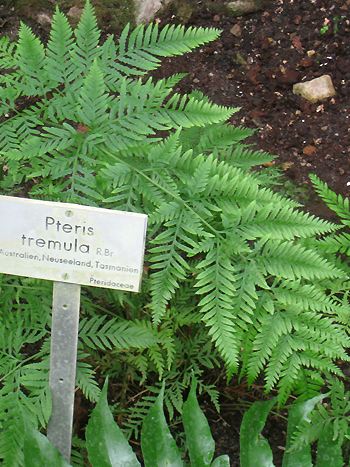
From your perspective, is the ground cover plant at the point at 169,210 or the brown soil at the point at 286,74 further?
the brown soil at the point at 286,74

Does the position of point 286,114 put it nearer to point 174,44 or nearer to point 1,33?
point 174,44

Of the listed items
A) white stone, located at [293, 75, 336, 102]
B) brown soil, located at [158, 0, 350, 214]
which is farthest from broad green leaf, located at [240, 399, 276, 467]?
white stone, located at [293, 75, 336, 102]

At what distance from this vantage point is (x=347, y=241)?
7.57 feet

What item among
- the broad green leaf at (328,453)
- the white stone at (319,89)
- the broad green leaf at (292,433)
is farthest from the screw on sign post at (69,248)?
the white stone at (319,89)

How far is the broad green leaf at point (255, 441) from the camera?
5.58 feet

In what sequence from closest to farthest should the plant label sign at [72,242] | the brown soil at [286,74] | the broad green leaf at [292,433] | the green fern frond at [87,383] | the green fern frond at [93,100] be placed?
the plant label sign at [72,242], the broad green leaf at [292,433], the green fern frond at [93,100], the green fern frond at [87,383], the brown soil at [286,74]

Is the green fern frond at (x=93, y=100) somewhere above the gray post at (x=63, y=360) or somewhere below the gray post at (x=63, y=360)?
above

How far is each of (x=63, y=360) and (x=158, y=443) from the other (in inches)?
13.6

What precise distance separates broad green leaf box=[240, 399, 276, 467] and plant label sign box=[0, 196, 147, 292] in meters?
0.51

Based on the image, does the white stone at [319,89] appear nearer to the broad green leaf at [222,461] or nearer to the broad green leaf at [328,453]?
the broad green leaf at [328,453]

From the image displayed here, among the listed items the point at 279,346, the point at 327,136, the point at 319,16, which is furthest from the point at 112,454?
the point at 319,16

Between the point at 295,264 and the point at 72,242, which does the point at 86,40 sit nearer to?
the point at 72,242

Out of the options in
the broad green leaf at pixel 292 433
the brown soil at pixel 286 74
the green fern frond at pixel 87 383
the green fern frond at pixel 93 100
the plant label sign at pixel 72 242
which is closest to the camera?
the plant label sign at pixel 72 242

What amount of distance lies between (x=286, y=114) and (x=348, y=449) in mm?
1696
